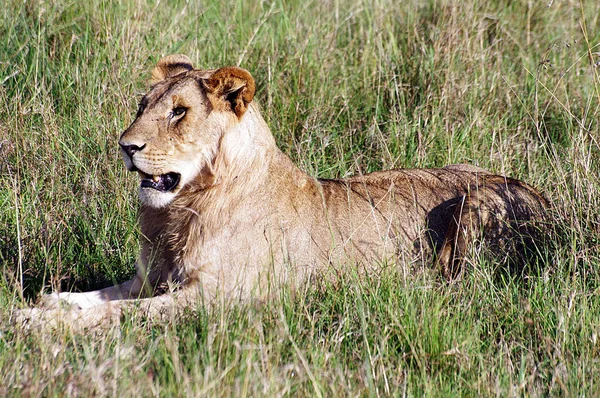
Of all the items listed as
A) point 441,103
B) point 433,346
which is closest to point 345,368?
point 433,346

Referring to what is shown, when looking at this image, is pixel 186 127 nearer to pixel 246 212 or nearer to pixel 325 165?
pixel 246 212

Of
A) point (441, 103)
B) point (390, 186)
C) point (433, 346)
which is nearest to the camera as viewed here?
point (433, 346)

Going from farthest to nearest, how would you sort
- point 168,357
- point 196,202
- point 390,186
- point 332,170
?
point 332,170, point 390,186, point 196,202, point 168,357

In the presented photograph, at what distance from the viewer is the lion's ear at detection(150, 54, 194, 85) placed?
14.8 feet

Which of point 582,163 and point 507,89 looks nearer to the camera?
point 582,163

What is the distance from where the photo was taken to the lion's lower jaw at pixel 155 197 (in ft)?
13.2

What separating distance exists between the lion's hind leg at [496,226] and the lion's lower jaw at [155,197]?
1262mm

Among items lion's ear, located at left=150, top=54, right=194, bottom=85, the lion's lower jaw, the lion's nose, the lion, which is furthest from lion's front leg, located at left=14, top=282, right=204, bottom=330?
lion's ear, located at left=150, top=54, right=194, bottom=85

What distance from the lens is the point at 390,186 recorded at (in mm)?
4520

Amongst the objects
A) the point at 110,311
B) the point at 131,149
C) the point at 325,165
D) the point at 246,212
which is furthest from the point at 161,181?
the point at 325,165

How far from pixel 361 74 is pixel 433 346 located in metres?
3.22

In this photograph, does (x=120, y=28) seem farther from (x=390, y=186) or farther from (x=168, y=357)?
(x=168, y=357)

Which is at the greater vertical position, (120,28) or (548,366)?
(120,28)

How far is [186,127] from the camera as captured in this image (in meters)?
4.02
